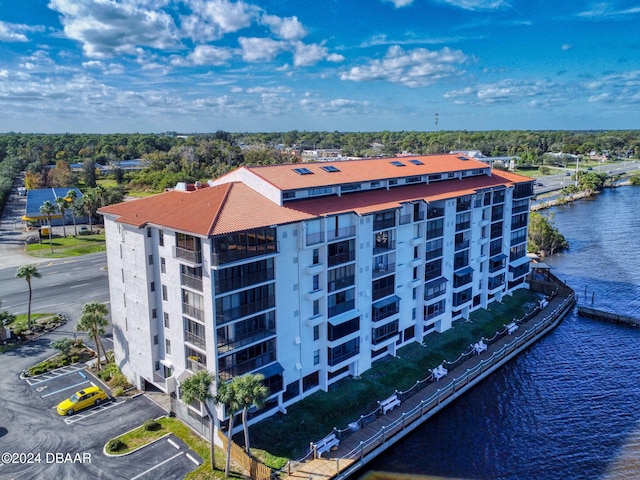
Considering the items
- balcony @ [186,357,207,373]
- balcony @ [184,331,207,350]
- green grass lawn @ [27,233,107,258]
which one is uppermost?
balcony @ [184,331,207,350]

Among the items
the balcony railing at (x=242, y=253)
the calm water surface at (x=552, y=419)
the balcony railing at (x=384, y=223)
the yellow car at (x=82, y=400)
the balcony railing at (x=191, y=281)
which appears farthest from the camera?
the balcony railing at (x=384, y=223)

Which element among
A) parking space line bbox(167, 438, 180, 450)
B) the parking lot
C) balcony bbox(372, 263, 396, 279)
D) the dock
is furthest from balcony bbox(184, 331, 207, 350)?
the dock

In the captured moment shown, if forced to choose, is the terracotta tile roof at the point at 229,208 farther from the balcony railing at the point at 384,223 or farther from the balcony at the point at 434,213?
the balcony at the point at 434,213

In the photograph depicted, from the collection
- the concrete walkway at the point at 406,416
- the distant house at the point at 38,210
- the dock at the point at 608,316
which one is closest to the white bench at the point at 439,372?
the concrete walkway at the point at 406,416

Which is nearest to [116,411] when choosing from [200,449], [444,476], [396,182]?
[200,449]

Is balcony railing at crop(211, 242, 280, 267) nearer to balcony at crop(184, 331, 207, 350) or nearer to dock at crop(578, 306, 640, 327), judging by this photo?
balcony at crop(184, 331, 207, 350)
